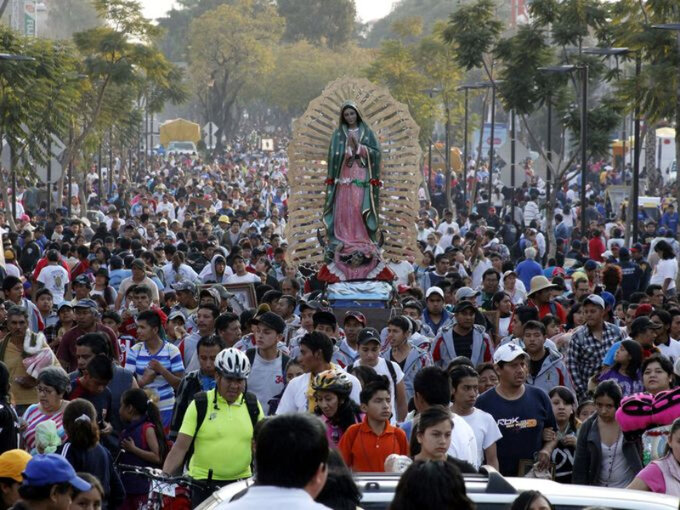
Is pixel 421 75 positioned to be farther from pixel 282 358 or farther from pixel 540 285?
pixel 282 358

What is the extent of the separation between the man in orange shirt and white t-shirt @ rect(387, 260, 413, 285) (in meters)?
11.9

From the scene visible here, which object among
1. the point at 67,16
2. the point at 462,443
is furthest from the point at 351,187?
the point at 67,16

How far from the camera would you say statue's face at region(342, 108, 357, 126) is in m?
21.0

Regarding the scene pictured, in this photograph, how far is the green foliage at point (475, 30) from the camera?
38.4m

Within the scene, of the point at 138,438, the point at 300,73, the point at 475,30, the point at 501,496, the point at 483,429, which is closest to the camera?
the point at 501,496

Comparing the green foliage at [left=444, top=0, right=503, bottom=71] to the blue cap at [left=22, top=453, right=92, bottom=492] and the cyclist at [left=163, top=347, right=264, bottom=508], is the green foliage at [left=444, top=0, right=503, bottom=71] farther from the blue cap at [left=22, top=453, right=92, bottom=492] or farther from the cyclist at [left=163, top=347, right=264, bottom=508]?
the blue cap at [left=22, top=453, right=92, bottom=492]

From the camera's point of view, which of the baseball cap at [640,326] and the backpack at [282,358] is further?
the baseball cap at [640,326]

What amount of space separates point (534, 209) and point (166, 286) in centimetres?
2088

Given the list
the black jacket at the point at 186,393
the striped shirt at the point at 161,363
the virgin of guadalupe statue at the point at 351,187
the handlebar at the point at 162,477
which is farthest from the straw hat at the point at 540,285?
the handlebar at the point at 162,477

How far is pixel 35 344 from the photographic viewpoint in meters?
12.5

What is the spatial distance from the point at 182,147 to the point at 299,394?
93.2 meters

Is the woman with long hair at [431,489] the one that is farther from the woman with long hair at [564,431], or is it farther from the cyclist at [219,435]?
the woman with long hair at [564,431]

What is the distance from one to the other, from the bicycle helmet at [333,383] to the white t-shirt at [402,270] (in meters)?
11.5

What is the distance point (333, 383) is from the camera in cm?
927
